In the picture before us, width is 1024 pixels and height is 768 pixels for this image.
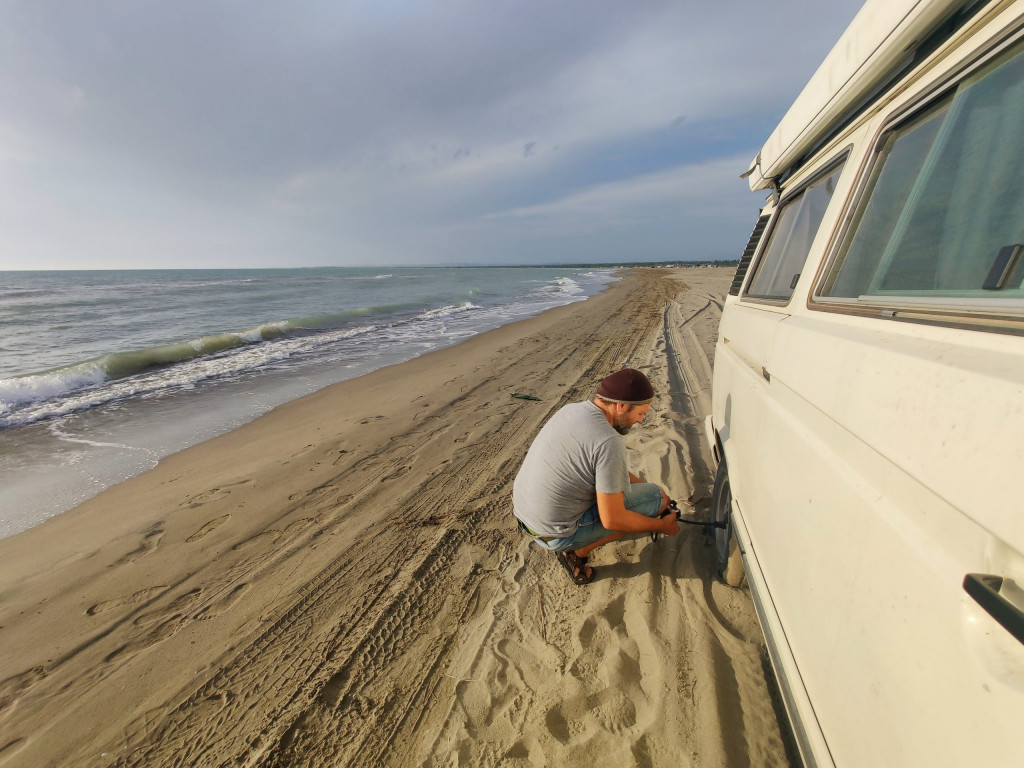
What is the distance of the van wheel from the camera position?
249cm

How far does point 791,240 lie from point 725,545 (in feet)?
5.63

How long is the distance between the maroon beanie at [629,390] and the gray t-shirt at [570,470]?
13 cm

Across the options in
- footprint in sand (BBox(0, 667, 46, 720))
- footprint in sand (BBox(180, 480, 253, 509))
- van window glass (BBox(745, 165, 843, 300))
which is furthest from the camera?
footprint in sand (BBox(180, 480, 253, 509))

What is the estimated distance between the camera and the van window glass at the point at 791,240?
6.58ft

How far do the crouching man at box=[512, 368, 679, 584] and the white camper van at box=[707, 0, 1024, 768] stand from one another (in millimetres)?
651

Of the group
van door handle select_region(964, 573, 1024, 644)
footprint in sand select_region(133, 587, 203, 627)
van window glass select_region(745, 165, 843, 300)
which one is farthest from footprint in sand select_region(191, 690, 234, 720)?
van window glass select_region(745, 165, 843, 300)

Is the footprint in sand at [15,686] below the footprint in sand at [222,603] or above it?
below

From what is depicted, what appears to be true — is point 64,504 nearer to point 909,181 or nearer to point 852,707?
point 852,707

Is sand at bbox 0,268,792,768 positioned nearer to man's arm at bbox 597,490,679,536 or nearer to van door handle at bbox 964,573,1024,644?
man's arm at bbox 597,490,679,536

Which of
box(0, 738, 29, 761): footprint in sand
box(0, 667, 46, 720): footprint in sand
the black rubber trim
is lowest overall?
box(0, 667, 46, 720): footprint in sand

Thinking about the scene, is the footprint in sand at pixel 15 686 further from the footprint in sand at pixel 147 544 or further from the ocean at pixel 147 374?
the ocean at pixel 147 374

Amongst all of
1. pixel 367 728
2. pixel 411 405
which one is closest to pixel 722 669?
pixel 367 728

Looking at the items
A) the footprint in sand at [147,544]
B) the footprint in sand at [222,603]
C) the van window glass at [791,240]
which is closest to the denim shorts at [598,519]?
A: the van window glass at [791,240]

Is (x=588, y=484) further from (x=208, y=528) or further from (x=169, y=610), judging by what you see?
(x=208, y=528)
